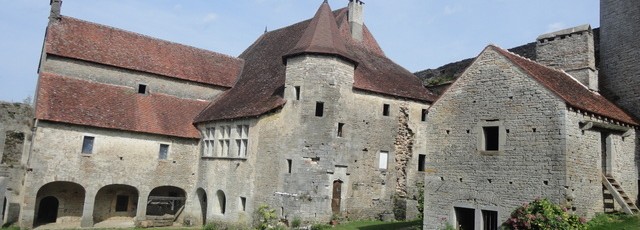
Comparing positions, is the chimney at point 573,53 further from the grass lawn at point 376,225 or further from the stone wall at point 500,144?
the grass lawn at point 376,225

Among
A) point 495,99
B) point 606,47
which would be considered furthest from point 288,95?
point 606,47

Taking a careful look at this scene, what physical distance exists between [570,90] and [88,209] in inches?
821

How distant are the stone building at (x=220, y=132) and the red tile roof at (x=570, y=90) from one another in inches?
314

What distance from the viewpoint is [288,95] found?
21203 millimetres

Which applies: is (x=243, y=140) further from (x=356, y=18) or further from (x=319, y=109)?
(x=356, y=18)

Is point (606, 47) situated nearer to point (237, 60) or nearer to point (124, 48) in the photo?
point (237, 60)

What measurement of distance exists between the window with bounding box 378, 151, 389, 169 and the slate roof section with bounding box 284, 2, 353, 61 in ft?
15.7

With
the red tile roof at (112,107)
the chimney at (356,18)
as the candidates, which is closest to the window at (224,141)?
the red tile roof at (112,107)

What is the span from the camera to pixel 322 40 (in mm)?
21328

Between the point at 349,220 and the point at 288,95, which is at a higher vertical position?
the point at 288,95

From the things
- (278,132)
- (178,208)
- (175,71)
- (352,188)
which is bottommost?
(178,208)

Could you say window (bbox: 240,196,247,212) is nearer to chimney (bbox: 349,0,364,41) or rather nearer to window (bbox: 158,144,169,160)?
window (bbox: 158,144,169,160)

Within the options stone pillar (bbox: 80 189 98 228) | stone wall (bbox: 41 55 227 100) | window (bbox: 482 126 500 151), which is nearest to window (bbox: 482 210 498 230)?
window (bbox: 482 126 500 151)

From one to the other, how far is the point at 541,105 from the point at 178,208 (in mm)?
19850
